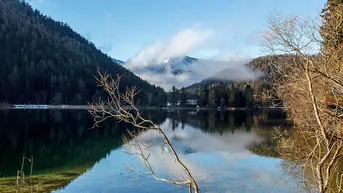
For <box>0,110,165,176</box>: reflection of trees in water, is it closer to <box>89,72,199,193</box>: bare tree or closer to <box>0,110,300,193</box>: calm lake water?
<box>0,110,300,193</box>: calm lake water

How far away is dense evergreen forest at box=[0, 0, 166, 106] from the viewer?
386 feet

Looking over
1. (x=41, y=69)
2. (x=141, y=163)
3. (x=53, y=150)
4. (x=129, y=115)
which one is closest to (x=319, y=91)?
(x=129, y=115)

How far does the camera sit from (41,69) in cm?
13162

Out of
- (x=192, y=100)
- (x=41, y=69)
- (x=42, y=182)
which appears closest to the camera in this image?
(x=42, y=182)

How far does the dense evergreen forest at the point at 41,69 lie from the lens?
11775 centimetres

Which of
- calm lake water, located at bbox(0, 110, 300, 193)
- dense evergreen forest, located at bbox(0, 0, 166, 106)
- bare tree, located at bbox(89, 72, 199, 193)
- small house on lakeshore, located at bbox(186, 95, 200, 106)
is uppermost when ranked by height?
dense evergreen forest, located at bbox(0, 0, 166, 106)

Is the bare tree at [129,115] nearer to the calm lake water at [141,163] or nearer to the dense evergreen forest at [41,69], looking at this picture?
the calm lake water at [141,163]

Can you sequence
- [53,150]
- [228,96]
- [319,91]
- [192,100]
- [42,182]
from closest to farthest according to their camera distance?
[319,91] < [42,182] < [53,150] < [228,96] < [192,100]

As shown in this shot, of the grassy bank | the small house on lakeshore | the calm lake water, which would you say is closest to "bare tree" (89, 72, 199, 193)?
the calm lake water

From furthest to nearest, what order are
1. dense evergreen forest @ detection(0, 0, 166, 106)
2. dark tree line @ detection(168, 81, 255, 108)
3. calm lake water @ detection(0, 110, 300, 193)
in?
dense evergreen forest @ detection(0, 0, 166, 106), dark tree line @ detection(168, 81, 255, 108), calm lake water @ detection(0, 110, 300, 193)

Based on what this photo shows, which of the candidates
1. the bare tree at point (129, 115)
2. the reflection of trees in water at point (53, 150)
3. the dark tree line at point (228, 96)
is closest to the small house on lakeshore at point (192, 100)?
the dark tree line at point (228, 96)

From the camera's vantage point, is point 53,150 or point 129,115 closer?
point 129,115

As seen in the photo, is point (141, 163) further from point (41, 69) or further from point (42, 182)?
point (41, 69)

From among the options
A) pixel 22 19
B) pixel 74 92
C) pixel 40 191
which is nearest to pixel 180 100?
pixel 74 92
